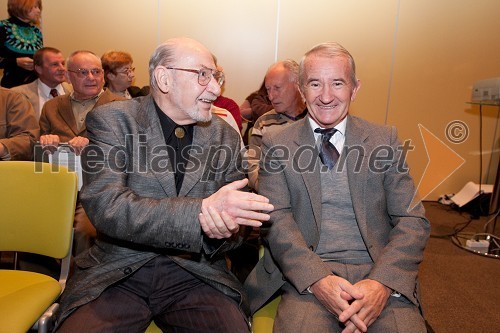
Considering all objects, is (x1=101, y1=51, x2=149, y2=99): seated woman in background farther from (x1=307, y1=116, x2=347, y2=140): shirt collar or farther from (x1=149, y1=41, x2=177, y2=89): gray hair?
(x1=307, y1=116, x2=347, y2=140): shirt collar

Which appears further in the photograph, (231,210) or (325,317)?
(325,317)

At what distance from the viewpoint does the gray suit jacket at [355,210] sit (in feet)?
4.99

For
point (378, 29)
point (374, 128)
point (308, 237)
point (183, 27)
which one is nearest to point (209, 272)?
point (308, 237)

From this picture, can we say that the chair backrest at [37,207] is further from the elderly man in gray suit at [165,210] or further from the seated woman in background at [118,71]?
the seated woman in background at [118,71]

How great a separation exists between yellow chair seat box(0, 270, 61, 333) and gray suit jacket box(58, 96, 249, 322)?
0.33ft

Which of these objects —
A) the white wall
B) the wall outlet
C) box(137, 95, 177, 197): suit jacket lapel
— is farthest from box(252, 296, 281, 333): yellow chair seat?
the white wall

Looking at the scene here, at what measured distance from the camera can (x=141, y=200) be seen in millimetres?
1349

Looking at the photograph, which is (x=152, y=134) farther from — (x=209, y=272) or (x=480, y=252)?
(x=480, y=252)

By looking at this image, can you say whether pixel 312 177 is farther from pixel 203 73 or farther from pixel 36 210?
pixel 36 210

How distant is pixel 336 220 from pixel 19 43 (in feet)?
11.6

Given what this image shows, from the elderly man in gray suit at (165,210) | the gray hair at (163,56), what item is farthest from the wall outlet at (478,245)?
the gray hair at (163,56)

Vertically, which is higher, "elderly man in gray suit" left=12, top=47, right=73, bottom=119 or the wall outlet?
"elderly man in gray suit" left=12, top=47, right=73, bottom=119

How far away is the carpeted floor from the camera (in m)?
2.34

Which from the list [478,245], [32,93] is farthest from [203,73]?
[478,245]
